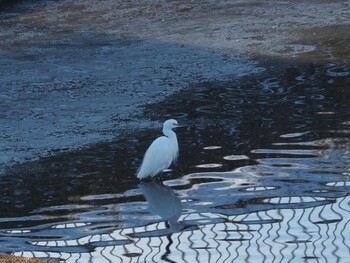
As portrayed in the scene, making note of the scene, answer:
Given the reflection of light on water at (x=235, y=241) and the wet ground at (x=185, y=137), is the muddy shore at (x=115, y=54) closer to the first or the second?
the wet ground at (x=185, y=137)

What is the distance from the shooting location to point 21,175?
9.21 metres

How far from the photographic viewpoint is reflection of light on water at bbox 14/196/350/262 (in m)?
6.80

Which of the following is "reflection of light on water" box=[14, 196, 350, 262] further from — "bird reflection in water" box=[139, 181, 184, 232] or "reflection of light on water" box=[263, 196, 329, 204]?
"reflection of light on water" box=[263, 196, 329, 204]

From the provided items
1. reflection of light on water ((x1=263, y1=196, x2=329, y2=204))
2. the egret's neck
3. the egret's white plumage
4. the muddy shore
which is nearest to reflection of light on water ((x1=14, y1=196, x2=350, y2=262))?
reflection of light on water ((x1=263, y1=196, x2=329, y2=204))

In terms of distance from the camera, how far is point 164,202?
8.30 metres

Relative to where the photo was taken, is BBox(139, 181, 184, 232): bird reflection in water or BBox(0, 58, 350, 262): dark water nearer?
BBox(0, 58, 350, 262): dark water

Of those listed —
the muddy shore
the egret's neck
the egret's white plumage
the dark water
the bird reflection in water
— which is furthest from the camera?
the muddy shore

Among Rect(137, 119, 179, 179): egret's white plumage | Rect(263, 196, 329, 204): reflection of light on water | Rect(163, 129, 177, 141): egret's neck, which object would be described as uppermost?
Rect(163, 129, 177, 141): egret's neck

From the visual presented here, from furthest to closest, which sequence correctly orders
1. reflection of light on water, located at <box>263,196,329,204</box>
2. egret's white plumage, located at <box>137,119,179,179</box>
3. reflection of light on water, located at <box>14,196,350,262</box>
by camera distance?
egret's white plumage, located at <box>137,119,179,179</box> → reflection of light on water, located at <box>263,196,329,204</box> → reflection of light on water, located at <box>14,196,350,262</box>

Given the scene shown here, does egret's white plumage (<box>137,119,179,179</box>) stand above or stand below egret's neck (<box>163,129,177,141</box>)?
below

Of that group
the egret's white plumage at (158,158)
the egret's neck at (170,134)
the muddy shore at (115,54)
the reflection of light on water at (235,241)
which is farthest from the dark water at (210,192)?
the muddy shore at (115,54)

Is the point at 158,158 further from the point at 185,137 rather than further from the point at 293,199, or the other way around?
the point at 185,137

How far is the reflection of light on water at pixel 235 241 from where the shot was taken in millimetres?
6801

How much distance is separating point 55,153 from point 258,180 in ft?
7.74
